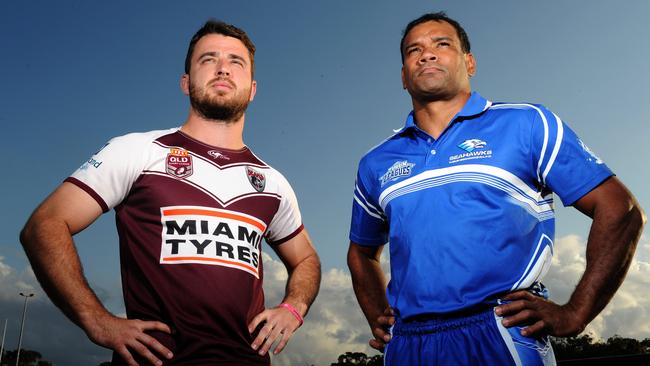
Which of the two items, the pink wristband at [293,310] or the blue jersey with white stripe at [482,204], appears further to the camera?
the pink wristband at [293,310]

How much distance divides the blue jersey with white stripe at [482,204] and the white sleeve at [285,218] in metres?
0.93

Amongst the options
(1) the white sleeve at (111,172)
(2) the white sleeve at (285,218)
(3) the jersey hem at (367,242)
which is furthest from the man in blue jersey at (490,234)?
(1) the white sleeve at (111,172)

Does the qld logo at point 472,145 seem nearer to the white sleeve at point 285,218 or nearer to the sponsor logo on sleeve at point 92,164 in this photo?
the white sleeve at point 285,218

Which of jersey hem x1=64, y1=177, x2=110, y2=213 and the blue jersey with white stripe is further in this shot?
jersey hem x1=64, y1=177, x2=110, y2=213

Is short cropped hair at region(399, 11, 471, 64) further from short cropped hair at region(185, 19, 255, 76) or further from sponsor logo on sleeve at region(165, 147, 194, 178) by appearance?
sponsor logo on sleeve at region(165, 147, 194, 178)

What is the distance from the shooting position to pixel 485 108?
3.61 m

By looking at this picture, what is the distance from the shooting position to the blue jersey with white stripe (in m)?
3.10

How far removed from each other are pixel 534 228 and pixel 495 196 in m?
0.29

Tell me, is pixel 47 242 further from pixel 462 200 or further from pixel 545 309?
pixel 545 309

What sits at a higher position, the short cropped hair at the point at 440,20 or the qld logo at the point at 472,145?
the short cropped hair at the point at 440,20

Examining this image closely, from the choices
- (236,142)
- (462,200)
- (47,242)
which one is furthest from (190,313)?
(462,200)

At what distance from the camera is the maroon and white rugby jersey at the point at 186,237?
3.27 metres

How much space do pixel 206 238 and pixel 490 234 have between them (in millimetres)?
1716

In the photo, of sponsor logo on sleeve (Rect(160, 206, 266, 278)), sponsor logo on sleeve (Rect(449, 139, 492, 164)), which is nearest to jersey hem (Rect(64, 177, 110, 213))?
sponsor logo on sleeve (Rect(160, 206, 266, 278))
